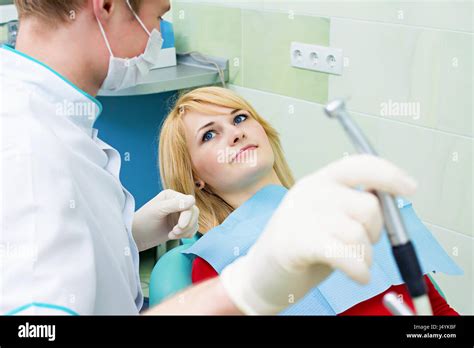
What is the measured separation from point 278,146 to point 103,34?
0.73 meters

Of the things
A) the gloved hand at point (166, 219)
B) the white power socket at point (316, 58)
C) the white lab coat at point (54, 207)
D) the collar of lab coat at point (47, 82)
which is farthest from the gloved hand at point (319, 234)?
the white power socket at point (316, 58)

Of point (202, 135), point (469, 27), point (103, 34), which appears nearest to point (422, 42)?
point (469, 27)

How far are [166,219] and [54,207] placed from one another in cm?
65

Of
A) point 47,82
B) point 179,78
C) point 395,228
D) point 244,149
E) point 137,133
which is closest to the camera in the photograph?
point 395,228

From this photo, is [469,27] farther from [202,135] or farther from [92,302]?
[92,302]

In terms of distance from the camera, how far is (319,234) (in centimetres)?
70

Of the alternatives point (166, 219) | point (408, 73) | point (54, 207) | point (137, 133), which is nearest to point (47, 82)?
point (54, 207)

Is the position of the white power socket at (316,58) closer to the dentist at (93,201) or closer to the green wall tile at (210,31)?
the green wall tile at (210,31)

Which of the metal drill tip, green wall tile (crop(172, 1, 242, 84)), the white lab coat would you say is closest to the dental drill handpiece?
the metal drill tip

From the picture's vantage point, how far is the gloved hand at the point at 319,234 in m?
0.68

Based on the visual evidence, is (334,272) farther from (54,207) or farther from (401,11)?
(401,11)

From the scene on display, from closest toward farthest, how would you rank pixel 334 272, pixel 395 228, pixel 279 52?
1. pixel 395 228
2. pixel 334 272
3. pixel 279 52

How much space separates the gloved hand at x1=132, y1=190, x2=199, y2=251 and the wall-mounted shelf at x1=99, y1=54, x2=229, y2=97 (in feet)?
3.84

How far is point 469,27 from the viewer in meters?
1.98
